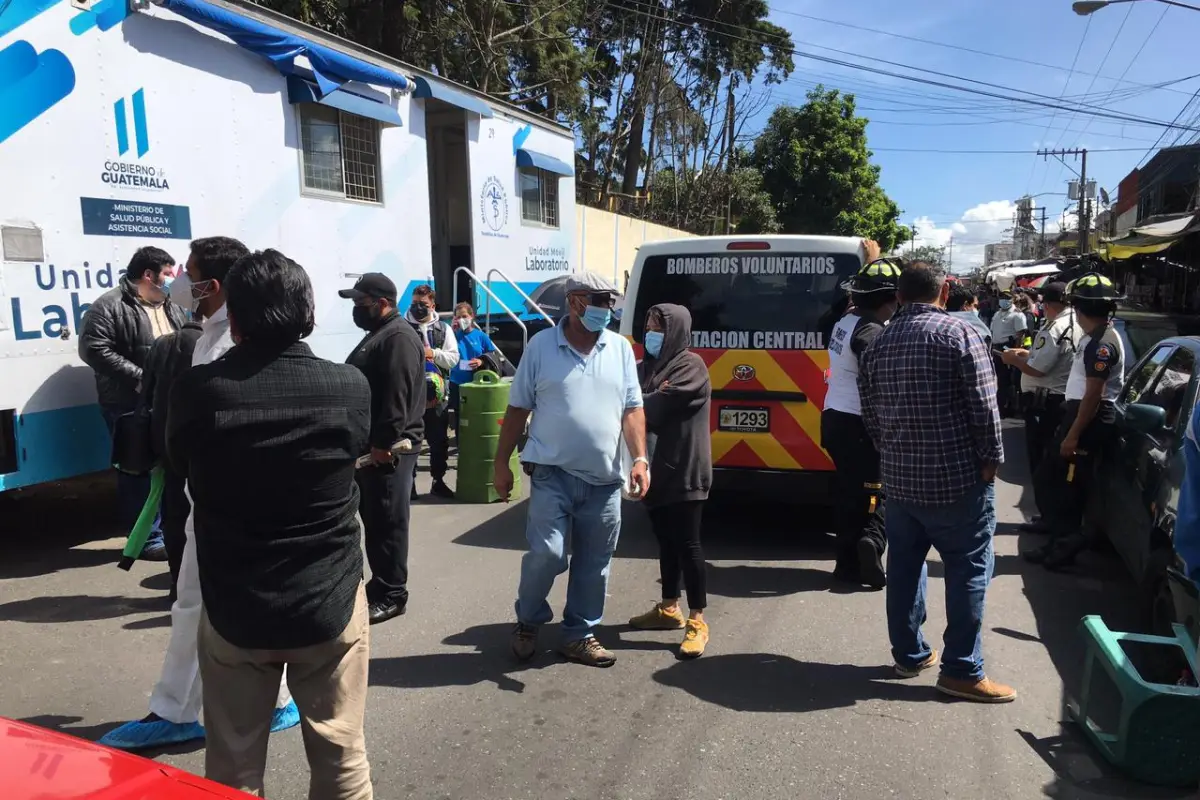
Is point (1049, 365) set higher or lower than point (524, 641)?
higher

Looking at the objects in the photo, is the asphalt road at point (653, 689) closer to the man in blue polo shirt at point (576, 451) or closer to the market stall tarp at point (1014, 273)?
the man in blue polo shirt at point (576, 451)

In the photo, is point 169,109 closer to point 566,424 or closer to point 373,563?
point 373,563

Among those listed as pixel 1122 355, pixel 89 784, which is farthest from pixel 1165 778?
pixel 89 784

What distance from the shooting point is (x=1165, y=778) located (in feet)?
10.2

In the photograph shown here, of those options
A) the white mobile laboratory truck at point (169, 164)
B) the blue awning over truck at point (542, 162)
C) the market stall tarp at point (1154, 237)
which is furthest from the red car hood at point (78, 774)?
the market stall tarp at point (1154, 237)

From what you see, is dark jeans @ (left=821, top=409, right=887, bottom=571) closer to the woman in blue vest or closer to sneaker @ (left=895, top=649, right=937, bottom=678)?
sneaker @ (left=895, top=649, right=937, bottom=678)

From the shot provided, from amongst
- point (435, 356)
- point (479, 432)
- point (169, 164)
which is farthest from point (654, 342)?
point (169, 164)

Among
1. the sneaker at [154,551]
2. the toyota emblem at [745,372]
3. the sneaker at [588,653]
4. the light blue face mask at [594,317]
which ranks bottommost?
the sneaker at [588,653]

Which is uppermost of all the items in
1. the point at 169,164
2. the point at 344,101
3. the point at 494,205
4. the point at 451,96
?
the point at 451,96

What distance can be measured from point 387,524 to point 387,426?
0.63 metres

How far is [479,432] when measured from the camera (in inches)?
289

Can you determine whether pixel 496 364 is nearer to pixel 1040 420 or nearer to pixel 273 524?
pixel 1040 420

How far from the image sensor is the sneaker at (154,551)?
5.54 metres

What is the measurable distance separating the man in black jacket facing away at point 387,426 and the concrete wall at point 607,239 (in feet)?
43.0
